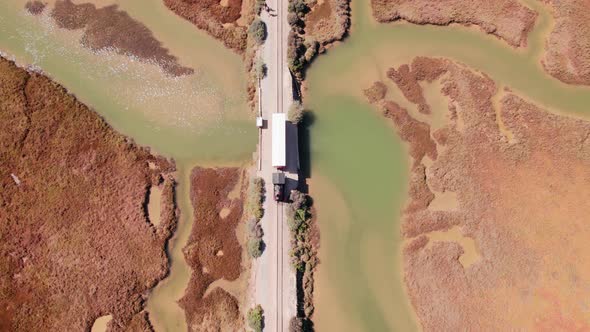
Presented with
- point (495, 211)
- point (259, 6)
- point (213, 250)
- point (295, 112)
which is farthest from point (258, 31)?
point (495, 211)

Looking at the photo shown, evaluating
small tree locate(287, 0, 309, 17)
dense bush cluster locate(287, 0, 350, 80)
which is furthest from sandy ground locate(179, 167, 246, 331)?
small tree locate(287, 0, 309, 17)

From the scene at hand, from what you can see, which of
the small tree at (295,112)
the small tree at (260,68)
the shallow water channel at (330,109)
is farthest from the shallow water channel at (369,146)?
the small tree at (260,68)

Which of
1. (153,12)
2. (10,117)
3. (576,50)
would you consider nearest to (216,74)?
(153,12)

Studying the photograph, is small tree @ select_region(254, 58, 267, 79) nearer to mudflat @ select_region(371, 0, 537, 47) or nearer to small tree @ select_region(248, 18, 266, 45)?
small tree @ select_region(248, 18, 266, 45)

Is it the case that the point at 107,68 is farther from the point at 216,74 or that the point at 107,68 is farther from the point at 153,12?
the point at 216,74

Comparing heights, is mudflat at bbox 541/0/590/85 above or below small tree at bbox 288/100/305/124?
above
